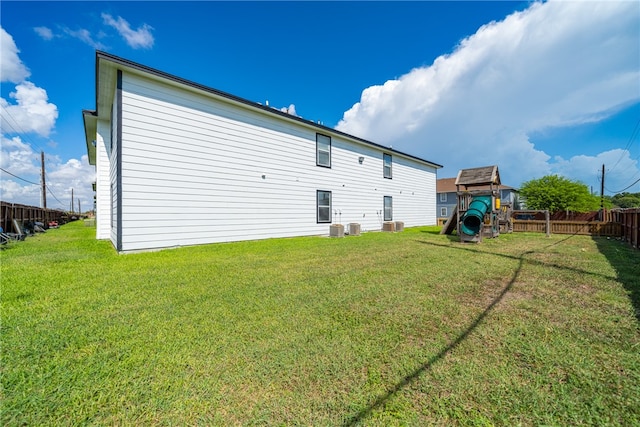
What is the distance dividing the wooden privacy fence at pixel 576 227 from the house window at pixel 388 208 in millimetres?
6153

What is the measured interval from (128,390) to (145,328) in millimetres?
967

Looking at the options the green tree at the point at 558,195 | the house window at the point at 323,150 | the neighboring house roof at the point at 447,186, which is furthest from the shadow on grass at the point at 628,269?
the neighboring house roof at the point at 447,186

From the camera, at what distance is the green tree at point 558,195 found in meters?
17.2

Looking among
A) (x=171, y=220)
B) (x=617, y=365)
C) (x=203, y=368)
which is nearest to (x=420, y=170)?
(x=171, y=220)

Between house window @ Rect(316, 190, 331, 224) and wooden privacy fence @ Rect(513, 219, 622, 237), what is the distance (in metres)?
9.77

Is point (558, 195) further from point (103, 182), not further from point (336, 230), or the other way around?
point (103, 182)

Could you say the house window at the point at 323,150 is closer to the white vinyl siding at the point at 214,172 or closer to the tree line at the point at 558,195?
the white vinyl siding at the point at 214,172

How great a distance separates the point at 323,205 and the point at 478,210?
5.91 metres

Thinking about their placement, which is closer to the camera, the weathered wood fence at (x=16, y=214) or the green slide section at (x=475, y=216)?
the green slide section at (x=475, y=216)

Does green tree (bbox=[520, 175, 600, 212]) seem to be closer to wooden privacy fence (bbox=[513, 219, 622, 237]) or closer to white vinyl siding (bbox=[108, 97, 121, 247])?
wooden privacy fence (bbox=[513, 219, 622, 237])

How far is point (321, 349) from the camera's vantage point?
83.2 inches

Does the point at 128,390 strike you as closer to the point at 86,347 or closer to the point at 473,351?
the point at 86,347

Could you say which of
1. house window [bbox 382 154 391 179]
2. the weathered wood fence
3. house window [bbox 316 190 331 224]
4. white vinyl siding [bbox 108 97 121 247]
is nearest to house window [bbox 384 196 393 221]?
house window [bbox 382 154 391 179]

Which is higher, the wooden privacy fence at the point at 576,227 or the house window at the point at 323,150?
the house window at the point at 323,150
